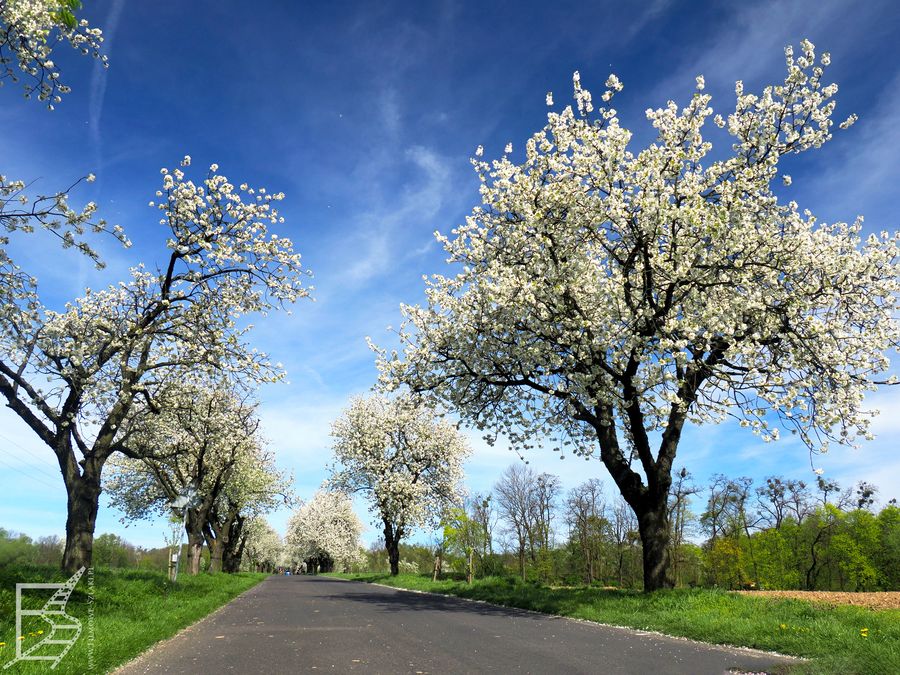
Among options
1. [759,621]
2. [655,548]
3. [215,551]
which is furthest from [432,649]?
[215,551]

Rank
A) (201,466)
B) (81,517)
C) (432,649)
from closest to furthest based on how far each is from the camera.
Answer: (432,649)
(81,517)
(201,466)

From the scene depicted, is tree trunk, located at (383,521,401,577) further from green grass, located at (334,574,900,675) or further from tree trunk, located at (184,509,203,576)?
green grass, located at (334,574,900,675)

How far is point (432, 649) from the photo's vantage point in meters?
9.08

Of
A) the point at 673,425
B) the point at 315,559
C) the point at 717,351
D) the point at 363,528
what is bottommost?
the point at 315,559

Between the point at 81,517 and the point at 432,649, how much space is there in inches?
466

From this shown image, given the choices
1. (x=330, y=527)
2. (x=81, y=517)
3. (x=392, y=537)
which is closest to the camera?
(x=81, y=517)

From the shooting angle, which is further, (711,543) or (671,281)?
(711,543)

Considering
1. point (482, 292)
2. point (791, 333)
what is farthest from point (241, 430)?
point (791, 333)

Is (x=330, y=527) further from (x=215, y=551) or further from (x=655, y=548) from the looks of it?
(x=655, y=548)

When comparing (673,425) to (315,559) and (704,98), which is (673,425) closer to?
(704,98)

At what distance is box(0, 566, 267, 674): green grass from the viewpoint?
7.25 m

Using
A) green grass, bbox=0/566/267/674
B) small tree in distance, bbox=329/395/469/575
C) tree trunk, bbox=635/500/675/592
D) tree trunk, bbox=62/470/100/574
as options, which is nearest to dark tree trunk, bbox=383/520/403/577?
small tree in distance, bbox=329/395/469/575

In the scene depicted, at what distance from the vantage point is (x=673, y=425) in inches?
655

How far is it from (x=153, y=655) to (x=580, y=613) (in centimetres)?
1008
